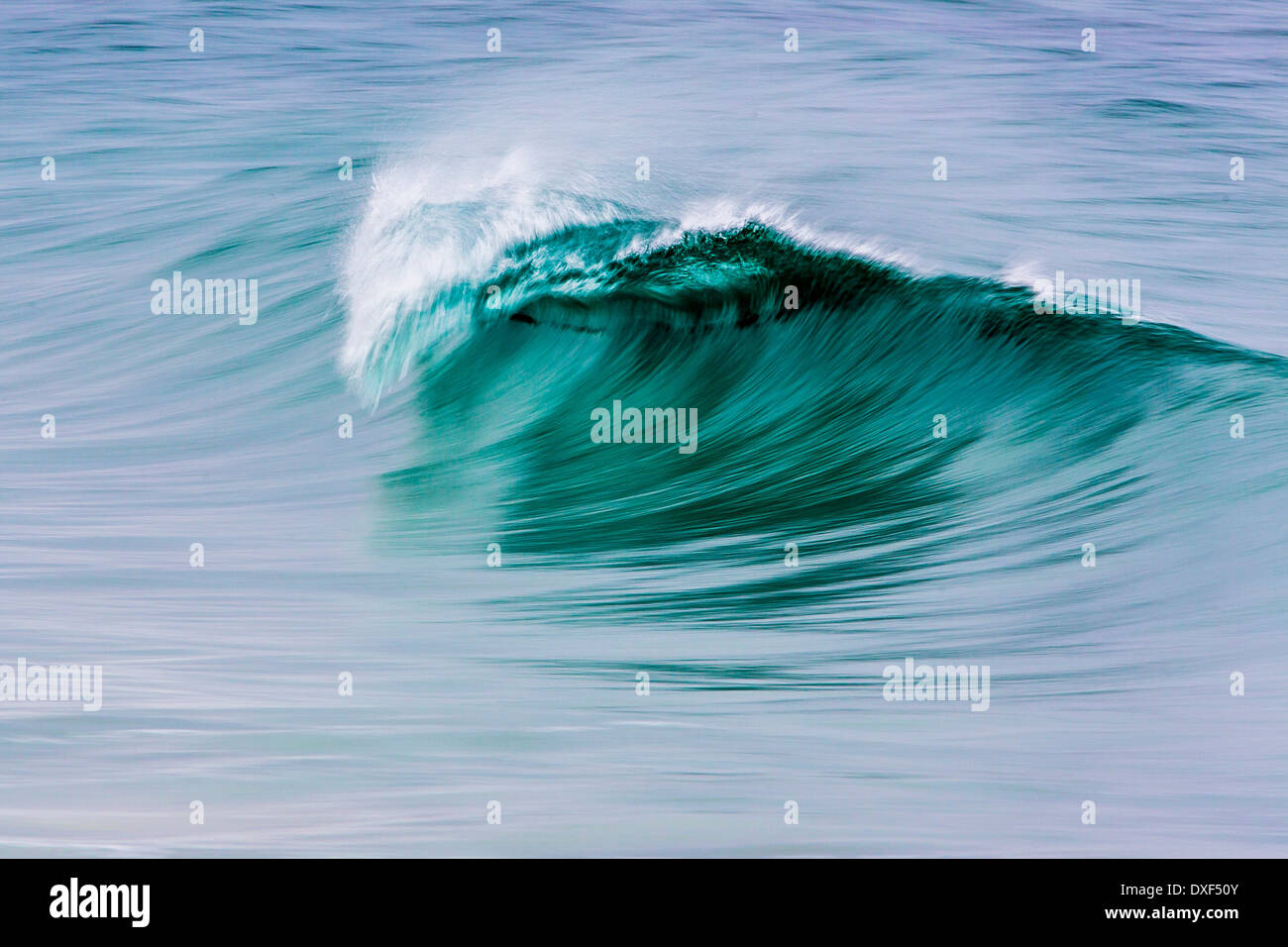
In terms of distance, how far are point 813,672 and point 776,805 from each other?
79 cm

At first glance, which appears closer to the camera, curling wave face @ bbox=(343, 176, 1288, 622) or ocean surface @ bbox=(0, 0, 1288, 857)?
ocean surface @ bbox=(0, 0, 1288, 857)

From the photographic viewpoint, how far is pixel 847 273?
6.21 m

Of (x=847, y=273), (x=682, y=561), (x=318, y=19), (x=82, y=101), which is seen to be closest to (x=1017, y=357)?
(x=847, y=273)

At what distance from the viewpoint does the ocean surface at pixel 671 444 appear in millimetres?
3645

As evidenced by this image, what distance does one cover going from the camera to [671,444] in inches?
233

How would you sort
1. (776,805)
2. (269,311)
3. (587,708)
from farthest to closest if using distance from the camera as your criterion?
(269,311) < (587,708) < (776,805)

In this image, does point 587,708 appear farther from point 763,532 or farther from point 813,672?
point 763,532

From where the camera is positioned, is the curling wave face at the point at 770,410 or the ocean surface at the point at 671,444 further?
the curling wave face at the point at 770,410

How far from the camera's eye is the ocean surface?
12.0ft

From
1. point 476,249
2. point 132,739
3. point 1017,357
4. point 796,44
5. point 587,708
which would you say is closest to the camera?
point 132,739

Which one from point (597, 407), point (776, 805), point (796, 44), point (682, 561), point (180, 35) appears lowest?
point (776, 805)

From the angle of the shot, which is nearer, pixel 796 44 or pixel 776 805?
pixel 776 805

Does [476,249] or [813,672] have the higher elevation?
[476,249]

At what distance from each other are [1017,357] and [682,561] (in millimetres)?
1973
